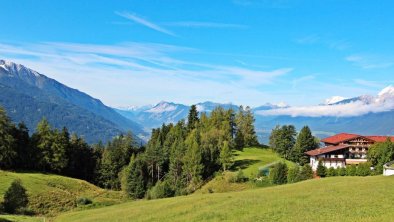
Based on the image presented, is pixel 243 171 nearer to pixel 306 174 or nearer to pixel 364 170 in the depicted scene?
pixel 306 174

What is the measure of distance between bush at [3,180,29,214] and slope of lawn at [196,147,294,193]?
37.1 m

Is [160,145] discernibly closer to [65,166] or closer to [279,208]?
[65,166]

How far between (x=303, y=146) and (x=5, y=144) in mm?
81113

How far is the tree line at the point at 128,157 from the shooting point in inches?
3959

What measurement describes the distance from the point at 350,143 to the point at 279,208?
8626cm

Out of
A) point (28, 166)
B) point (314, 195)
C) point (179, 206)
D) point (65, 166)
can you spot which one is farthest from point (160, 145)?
point (314, 195)

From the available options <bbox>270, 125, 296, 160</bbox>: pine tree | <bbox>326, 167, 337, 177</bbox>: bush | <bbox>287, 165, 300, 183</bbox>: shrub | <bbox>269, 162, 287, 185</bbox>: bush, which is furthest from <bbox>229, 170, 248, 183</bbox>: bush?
<bbox>270, 125, 296, 160</bbox>: pine tree

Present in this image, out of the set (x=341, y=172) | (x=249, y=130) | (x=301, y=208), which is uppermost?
(x=249, y=130)

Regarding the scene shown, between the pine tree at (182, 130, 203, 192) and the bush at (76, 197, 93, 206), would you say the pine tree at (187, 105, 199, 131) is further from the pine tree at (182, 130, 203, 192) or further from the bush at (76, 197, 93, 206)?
the bush at (76, 197, 93, 206)

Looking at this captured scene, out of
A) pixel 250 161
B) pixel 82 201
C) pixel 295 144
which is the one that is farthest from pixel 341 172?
pixel 82 201

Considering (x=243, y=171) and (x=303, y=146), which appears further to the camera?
(x=303, y=146)

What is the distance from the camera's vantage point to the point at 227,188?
286 ft

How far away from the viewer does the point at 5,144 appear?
316 ft

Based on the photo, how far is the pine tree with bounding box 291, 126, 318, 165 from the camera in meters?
121
